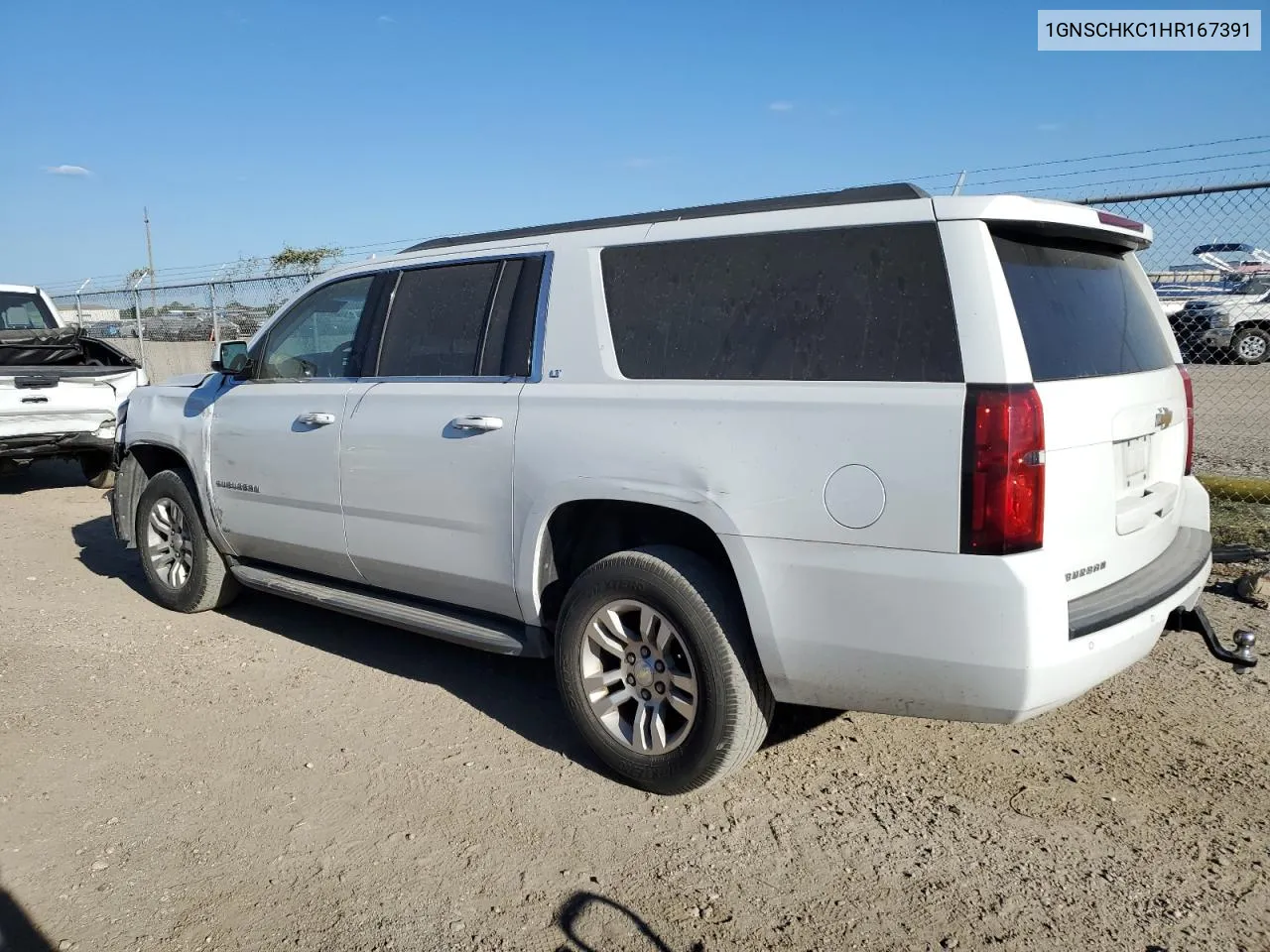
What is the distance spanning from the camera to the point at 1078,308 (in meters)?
3.10

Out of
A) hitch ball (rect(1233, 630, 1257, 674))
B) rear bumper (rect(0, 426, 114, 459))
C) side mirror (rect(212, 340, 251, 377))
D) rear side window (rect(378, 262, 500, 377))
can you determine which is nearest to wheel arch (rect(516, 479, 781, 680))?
rear side window (rect(378, 262, 500, 377))

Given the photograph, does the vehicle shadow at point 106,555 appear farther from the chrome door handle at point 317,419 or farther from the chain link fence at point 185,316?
the chain link fence at point 185,316

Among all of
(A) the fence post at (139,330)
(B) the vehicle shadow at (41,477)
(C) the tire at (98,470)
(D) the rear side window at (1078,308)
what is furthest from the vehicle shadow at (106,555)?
(A) the fence post at (139,330)

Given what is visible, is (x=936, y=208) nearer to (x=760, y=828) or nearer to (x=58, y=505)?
(x=760, y=828)

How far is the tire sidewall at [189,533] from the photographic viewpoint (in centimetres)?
542

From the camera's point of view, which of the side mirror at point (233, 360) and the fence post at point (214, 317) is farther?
the fence post at point (214, 317)

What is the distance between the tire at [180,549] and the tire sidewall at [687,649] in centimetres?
275

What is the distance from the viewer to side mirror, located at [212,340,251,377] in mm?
5094

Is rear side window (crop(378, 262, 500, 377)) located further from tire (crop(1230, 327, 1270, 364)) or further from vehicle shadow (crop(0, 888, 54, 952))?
tire (crop(1230, 327, 1270, 364))

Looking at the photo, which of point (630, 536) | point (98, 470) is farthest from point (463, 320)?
point (98, 470)

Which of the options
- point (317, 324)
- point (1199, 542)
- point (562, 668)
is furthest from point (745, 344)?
point (317, 324)

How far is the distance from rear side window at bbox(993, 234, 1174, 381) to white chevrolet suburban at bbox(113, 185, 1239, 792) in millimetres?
14

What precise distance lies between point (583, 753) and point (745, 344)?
5.70ft

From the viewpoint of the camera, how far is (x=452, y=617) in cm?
414
